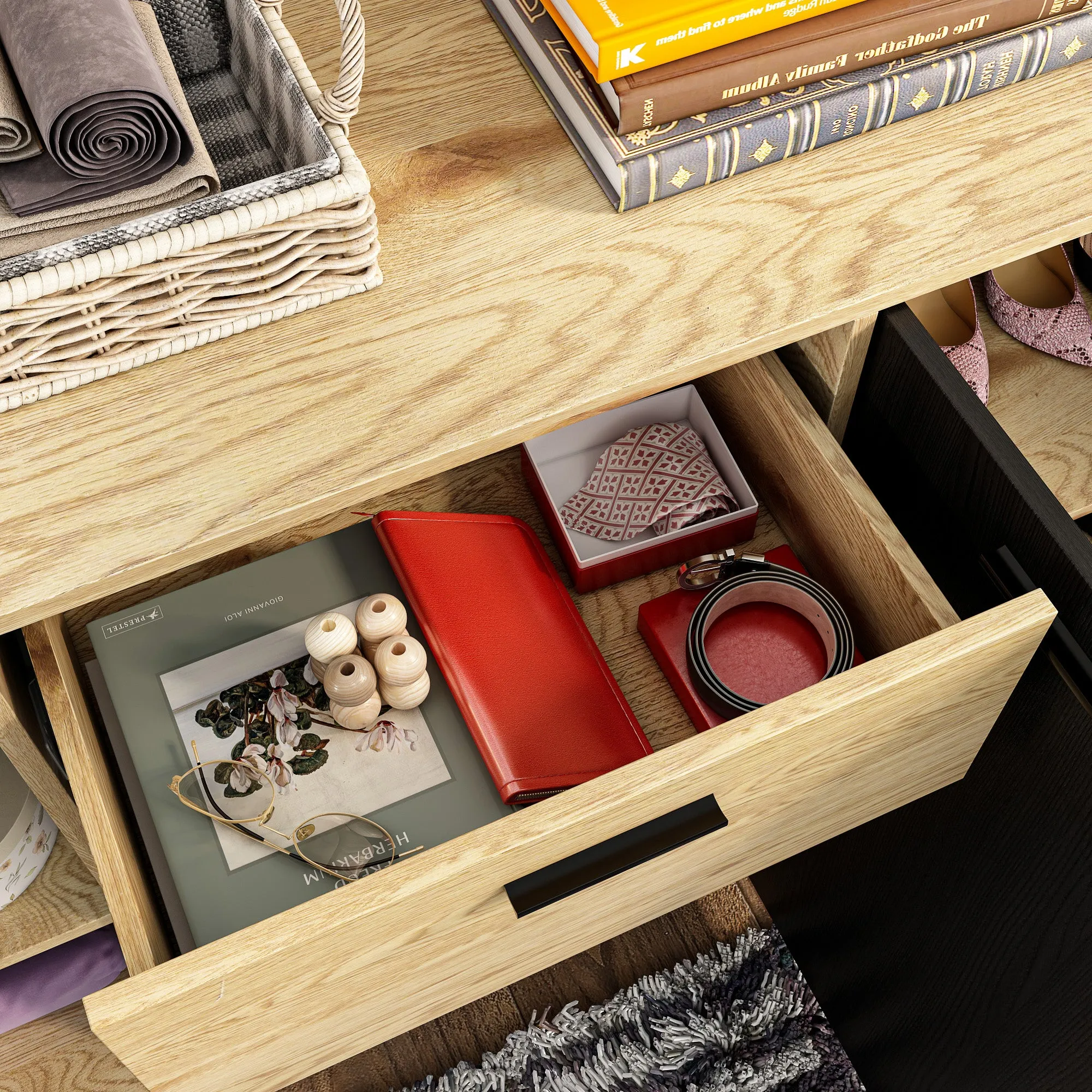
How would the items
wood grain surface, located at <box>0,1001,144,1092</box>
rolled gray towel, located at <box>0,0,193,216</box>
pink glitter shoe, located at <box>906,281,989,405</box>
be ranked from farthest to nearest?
wood grain surface, located at <box>0,1001,144,1092</box> < pink glitter shoe, located at <box>906,281,989,405</box> < rolled gray towel, located at <box>0,0,193,216</box>

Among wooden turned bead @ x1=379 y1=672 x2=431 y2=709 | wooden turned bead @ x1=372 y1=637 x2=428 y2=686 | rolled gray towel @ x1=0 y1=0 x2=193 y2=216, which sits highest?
rolled gray towel @ x1=0 y1=0 x2=193 y2=216

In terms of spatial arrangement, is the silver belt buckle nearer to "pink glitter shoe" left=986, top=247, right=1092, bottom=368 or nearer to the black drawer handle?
the black drawer handle

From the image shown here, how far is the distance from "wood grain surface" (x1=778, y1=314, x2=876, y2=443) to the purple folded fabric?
0.72 metres

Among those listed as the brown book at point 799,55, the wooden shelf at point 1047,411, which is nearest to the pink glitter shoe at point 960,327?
the wooden shelf at point 1047,411

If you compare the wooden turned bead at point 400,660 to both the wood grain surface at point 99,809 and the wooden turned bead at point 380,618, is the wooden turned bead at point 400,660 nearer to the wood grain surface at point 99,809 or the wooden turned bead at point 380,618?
the wooden turned bead at point 380,618

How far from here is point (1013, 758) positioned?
738 mm

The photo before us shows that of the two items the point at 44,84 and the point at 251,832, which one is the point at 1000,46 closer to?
the point at 44,84

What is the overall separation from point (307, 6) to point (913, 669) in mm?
552

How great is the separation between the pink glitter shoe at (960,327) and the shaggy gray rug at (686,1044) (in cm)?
60

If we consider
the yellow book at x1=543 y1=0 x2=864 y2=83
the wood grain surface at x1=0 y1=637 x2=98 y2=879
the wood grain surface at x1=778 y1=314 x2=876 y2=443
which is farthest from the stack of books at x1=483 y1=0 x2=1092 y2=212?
the wood grain surface at x1=0 y1=637 x2=98 y2=879

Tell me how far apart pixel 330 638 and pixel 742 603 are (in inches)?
11.0

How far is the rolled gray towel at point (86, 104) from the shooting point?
0.53 metres

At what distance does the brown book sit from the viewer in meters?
0.62

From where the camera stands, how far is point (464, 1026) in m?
1.13
